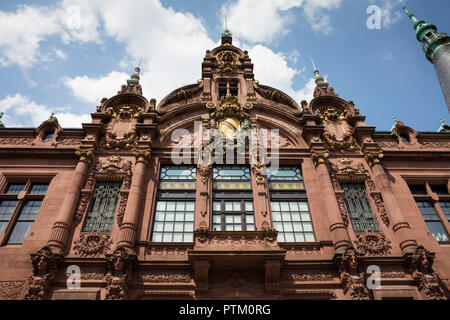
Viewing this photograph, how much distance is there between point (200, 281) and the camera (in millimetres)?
13016

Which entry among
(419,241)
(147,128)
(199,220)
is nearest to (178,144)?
(147,128)

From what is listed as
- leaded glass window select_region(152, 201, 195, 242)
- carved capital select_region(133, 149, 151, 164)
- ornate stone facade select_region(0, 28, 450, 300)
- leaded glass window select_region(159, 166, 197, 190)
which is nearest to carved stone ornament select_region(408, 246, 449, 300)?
ornate stone facade select_region(0, 28, 450, 300)

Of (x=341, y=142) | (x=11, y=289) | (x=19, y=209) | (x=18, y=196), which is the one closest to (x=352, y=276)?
(x=341, y=142)

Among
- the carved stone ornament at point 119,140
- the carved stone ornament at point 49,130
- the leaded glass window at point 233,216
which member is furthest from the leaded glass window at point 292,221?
the carved stone ornament at point 49,130

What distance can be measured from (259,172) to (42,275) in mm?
10305

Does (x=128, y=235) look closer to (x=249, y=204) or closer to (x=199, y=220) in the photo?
(x=199, y=220)

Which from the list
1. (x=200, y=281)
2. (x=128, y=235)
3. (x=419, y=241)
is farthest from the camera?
(x=419, y=241)

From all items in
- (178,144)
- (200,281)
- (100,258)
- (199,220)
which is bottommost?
(200,281)

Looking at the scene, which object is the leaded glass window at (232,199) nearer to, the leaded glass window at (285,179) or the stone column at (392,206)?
the leaded glass window at (285,179)

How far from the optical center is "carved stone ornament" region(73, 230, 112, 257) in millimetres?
13797

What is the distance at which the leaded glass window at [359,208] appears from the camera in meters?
15.4

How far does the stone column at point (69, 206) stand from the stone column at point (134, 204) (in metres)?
2.27
